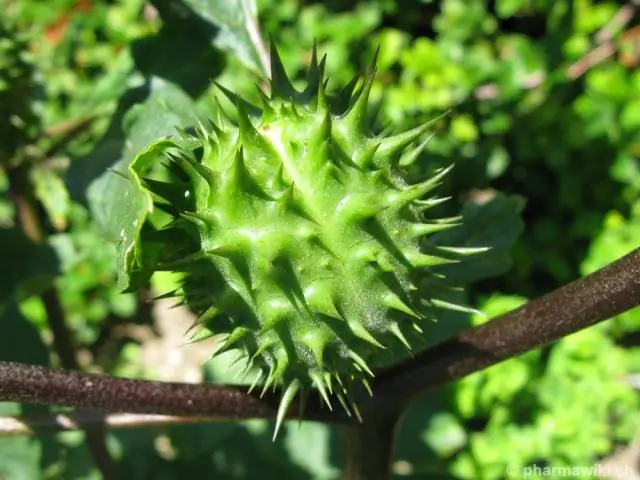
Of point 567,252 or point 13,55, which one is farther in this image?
point 567,252

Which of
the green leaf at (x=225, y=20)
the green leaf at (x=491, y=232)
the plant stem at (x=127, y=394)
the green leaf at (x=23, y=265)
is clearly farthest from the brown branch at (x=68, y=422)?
the green leaf at (x=225, y=20)

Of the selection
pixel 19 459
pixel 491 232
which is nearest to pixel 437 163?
pixel 491 232

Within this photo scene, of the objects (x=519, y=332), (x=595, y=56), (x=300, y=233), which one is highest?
(x=300, y=233)

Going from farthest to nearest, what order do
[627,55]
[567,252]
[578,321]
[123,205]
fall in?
[567,252] < [627,55] < [123,205] < [578,321]

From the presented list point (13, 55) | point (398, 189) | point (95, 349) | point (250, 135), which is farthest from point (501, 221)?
point (95, 349)

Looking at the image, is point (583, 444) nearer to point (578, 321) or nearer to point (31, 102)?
point (578, 321)

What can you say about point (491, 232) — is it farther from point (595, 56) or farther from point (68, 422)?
point (595, 56)

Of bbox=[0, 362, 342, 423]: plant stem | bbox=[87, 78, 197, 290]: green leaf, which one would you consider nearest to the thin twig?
bbox=[87, 78, 197, 290]: green leaf
